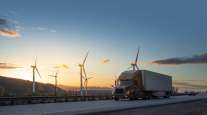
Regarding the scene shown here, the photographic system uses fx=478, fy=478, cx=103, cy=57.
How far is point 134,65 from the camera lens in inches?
3474

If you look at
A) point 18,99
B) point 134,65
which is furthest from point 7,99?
point 134,65

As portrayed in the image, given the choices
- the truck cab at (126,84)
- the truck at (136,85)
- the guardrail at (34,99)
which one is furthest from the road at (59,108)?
the truck at (136,85)

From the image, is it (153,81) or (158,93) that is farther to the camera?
(158,93)

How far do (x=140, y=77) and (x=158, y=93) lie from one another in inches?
477

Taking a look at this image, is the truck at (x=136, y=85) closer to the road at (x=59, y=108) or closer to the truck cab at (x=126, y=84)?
the truck cab at (x=126, y=84)

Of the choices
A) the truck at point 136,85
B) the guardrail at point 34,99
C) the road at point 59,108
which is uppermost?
the truck at point 136,85

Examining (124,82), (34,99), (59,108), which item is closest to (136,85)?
(124,82)

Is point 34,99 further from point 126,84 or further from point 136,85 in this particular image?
point 136,85

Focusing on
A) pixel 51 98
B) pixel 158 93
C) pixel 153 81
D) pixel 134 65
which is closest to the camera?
pixel 51 98

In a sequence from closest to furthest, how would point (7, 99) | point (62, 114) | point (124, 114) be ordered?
1. point (62, 114)
2. point (124, 114)
3. point (7, 99)

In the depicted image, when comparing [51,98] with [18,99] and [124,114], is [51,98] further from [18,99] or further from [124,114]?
[124,114]

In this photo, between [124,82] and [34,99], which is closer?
[34,99]

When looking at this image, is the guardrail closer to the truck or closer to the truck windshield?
the truck

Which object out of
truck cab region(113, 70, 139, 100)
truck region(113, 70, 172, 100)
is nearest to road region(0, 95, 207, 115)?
truck cab region(113, 70, 139, 100)
